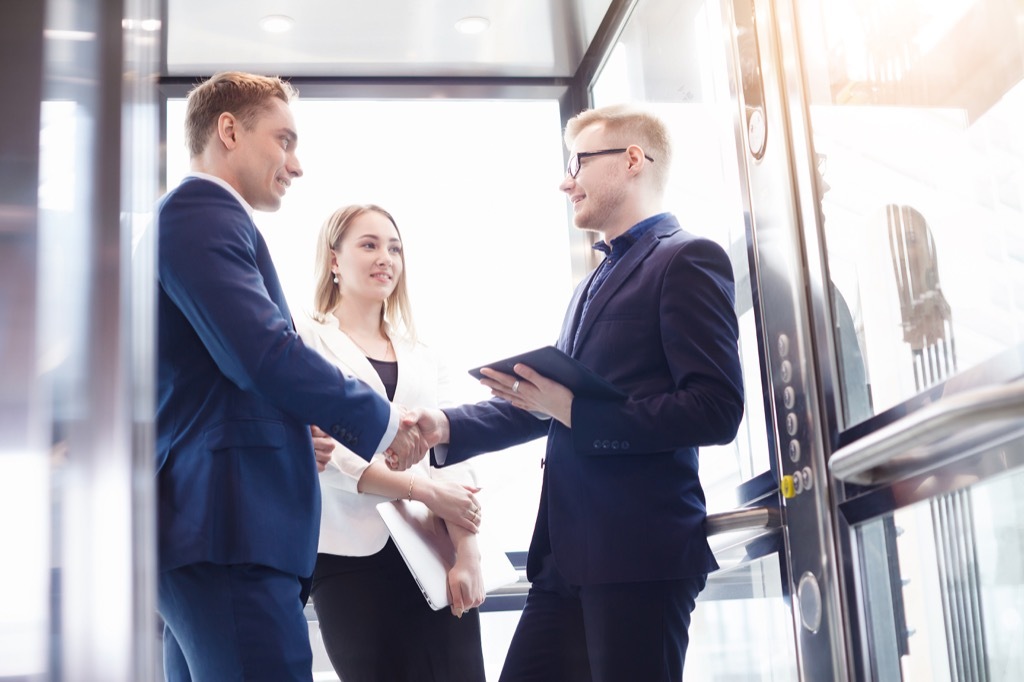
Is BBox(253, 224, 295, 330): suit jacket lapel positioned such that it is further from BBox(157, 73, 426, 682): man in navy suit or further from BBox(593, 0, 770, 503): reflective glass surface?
BBox(593, 0, 770, 503): reflective glass surface

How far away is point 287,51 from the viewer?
3.63m

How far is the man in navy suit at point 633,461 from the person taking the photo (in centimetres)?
196

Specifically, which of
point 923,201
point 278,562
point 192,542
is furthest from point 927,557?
point 192,542

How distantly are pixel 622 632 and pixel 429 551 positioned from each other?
61 cm

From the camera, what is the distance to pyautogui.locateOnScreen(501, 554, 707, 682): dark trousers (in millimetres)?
1932

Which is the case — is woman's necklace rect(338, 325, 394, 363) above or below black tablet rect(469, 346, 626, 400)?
above

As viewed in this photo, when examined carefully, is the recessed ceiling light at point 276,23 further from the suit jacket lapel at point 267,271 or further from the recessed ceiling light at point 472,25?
the suit jacket lapel at point 267,271

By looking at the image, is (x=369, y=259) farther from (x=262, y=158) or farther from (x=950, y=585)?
(x=950, y=585)

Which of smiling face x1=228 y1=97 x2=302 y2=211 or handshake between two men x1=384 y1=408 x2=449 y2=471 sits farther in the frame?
handshake between two men x1=384 y1=408 x2=449 y2=471

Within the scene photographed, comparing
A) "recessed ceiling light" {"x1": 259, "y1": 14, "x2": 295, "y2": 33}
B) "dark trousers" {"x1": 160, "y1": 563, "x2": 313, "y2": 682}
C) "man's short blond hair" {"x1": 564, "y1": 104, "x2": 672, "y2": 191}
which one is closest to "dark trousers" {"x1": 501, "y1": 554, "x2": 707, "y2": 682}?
"dark trousers" {"x1": 160, "y1": 563, "x2": 313, "y2": 682}

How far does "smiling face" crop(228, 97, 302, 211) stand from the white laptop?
739 mm

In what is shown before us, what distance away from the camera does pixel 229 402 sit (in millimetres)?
1881

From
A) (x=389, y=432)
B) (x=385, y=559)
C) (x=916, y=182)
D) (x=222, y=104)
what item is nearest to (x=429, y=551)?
(x=385, y=559)

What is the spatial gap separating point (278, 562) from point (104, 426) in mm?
1183
